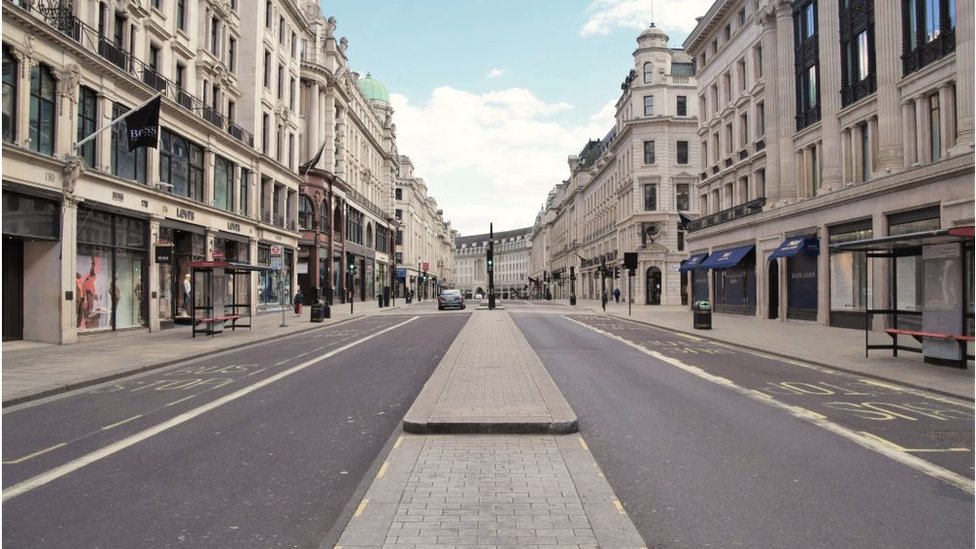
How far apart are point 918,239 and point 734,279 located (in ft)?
78.8

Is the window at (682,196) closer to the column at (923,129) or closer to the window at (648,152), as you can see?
the window at (648,152)

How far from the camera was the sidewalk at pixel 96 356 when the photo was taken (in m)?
10.8

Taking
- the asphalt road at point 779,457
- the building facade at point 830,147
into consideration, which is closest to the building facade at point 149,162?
the asphalt road at point 779,457

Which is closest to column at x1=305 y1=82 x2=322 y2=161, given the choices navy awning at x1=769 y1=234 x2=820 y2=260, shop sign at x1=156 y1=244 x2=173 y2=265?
shop sign at x1=156 y1=244 x2=173 y2=265

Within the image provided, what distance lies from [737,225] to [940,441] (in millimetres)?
29100

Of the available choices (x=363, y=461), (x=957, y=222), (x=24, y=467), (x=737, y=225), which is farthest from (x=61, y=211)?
(x=737, y=225)

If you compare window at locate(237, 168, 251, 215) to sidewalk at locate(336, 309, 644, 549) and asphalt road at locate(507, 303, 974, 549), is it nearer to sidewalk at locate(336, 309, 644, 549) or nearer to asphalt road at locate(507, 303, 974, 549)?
asphalt road at locate(507, 303, 974, 549)

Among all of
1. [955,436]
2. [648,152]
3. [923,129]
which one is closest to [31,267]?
[955,436]

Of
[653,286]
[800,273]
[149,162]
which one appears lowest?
[653,286]

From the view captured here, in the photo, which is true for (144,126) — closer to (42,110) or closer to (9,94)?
(42,110)

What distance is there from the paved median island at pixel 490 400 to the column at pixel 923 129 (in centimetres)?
1647

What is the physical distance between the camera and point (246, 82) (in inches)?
1341

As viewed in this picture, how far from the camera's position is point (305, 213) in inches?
1884

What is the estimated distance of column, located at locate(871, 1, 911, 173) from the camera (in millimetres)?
21625
